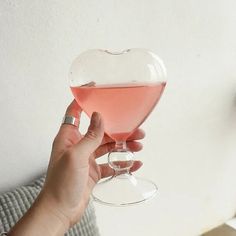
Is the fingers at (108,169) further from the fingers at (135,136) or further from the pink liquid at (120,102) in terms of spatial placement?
the pink liquid at (120,102)

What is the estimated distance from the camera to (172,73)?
113 centimetres

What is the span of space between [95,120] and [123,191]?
173 millimetres

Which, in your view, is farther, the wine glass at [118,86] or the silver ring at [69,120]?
the silver ring at [69,120]

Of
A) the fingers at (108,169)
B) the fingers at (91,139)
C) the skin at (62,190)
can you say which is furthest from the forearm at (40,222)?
the fingers at (108,169)

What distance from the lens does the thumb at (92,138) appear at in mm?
650

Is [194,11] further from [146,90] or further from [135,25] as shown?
[146,90]

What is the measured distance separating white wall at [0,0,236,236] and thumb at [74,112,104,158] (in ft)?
0.94

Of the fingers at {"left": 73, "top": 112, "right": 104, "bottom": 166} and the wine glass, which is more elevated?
the wine glass

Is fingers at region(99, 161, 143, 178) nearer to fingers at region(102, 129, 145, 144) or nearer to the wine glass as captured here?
fingers at region(102, 129, 145, 144)

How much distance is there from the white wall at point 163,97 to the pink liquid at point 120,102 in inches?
9.7

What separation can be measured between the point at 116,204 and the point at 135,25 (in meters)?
0.50

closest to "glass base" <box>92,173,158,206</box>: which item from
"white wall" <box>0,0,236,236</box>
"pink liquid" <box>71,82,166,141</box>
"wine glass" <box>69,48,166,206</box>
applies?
"wine glass" <box>69,48,166,206</box>

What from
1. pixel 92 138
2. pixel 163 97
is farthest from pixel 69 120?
pixel 163 97

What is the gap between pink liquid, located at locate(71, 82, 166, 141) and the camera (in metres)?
0.64
